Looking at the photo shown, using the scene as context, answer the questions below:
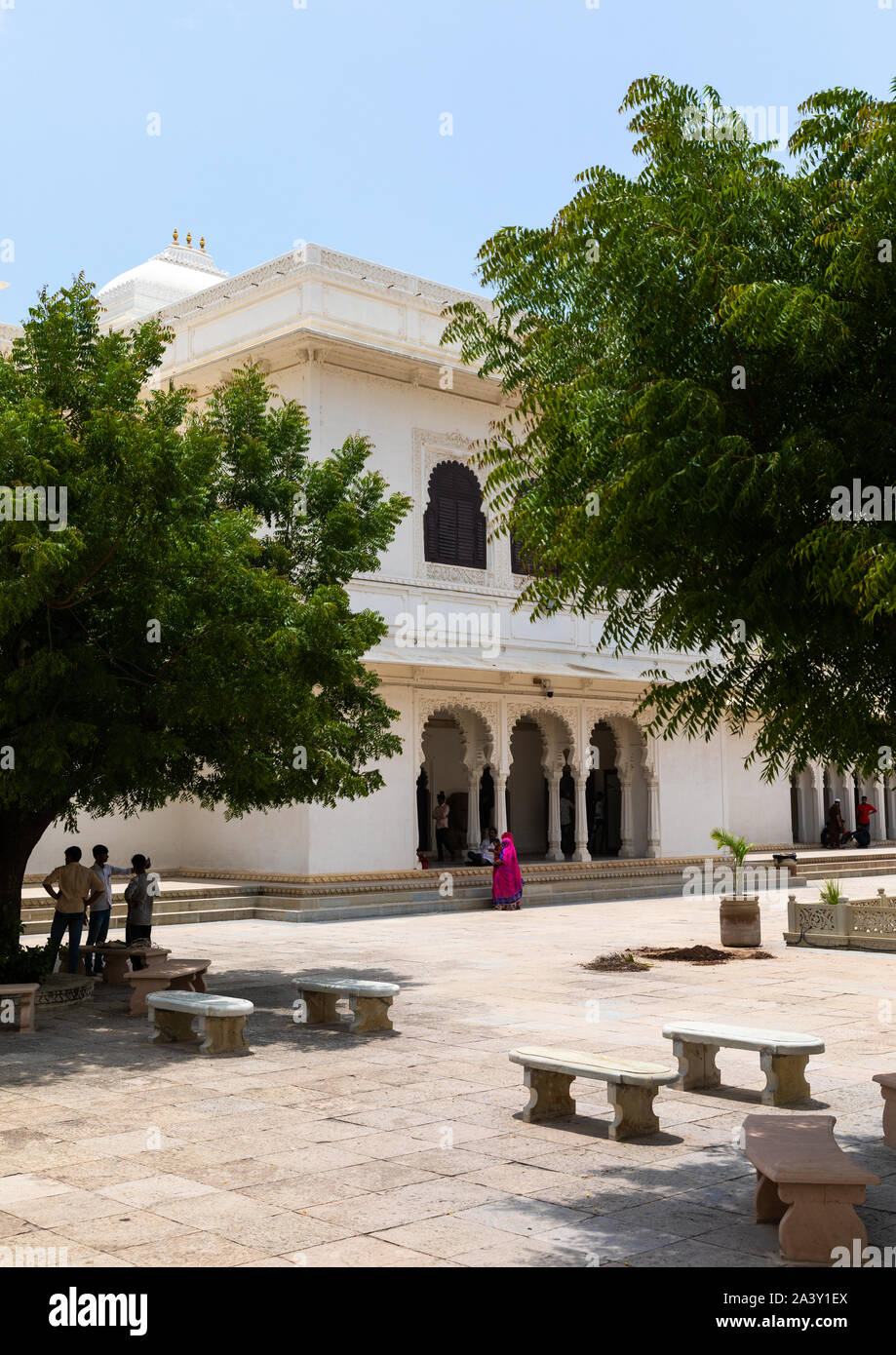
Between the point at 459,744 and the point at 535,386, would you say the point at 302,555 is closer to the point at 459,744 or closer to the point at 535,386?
the point at 535,386

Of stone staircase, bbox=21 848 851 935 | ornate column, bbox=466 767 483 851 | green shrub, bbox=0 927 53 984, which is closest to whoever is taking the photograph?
green shrub, bbox=0 927 53 984

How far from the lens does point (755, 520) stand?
Answer: 15.2 feet

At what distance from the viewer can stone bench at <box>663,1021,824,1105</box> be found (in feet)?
21.5

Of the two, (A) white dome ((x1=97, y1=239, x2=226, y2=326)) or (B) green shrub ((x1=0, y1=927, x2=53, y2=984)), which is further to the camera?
(A) white dome ((x1=97, y1=239, x2=226, y2=326))

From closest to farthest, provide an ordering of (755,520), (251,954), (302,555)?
(755,520) → (302,555) → (251,954)

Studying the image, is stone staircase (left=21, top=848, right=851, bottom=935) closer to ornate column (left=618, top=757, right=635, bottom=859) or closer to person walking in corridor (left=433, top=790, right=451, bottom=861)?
ornate column (left=618, top=757, right=635, bottom=859)

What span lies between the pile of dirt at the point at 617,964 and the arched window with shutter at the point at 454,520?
9.22 metres

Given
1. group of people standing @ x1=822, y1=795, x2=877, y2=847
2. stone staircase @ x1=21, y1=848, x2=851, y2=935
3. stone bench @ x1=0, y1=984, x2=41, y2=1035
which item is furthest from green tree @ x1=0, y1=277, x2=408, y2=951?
group of people standing @ x1=822, y1=795, x2=877, y2=847

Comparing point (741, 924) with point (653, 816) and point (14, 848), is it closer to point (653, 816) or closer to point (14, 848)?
point (14, 848)

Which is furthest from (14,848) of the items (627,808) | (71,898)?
(627,808)

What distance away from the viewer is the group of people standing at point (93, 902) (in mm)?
10719

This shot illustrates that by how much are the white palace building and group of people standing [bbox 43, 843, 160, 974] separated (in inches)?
268
